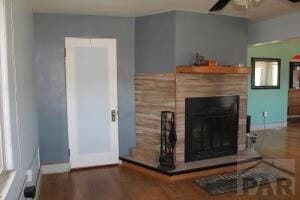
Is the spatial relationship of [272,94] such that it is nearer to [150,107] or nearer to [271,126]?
[271,126]

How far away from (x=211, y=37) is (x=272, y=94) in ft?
12.5

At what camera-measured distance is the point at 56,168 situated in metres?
4.23

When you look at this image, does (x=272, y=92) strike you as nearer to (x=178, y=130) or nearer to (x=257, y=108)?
(x=257, y=108)

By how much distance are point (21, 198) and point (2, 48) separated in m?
1.11

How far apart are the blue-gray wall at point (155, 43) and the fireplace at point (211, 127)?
0.68m

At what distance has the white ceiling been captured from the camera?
359 centimetres

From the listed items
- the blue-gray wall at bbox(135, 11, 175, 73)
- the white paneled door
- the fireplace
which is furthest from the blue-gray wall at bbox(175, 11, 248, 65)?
the white paneled door

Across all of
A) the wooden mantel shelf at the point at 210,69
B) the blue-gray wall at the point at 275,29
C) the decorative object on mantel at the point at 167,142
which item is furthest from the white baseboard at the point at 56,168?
the blue-gray wall at the point at 275,29

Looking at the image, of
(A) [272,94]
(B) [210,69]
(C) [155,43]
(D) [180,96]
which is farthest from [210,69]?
(A) [272,94]

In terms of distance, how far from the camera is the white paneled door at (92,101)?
13.8 ft

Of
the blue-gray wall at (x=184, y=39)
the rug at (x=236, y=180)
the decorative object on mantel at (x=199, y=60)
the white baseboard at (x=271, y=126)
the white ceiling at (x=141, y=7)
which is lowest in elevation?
the rug at (x=236, y=180)

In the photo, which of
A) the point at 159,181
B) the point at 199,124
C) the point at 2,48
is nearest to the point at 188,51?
the point at 199,124

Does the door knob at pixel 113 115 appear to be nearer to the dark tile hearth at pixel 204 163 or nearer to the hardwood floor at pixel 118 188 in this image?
the dark tile hearth at pixel 204 163

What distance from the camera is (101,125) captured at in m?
4.41
